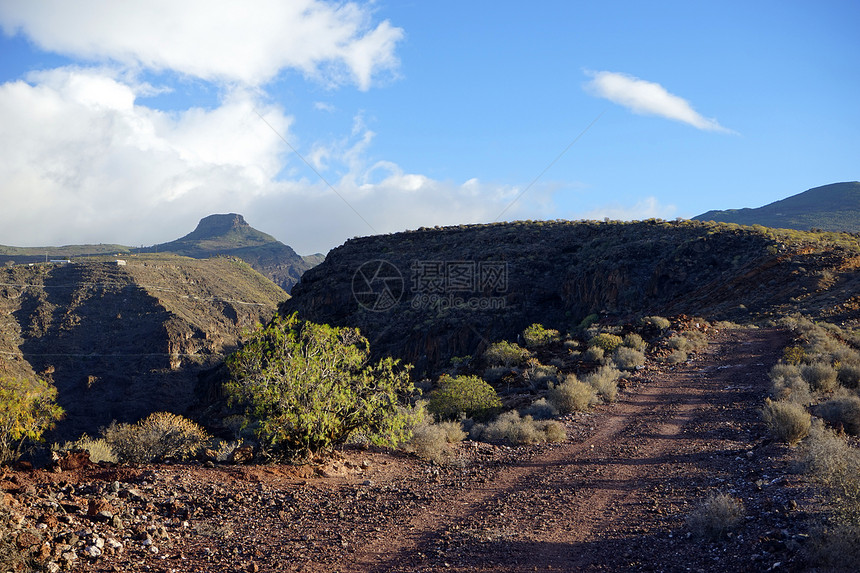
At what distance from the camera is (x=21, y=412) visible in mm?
6992

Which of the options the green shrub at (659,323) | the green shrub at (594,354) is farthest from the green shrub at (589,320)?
the green shrub at (594,354)

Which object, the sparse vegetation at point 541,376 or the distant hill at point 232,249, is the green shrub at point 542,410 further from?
the distant hill at point 232,249

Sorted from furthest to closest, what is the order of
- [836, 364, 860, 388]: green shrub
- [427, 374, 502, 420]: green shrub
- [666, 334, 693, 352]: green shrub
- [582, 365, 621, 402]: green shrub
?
[666, 334, 693, 352]: green shrub < [582, 365, 621, 402]: green shrub < [427, 374, 502, 420]: green shrub < [836, 364, 860, 388]: green shrub

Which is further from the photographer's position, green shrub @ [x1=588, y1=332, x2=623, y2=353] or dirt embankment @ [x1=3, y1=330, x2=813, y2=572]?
green shrub @ [x1=588, y1=332, x2=623, y2=353]

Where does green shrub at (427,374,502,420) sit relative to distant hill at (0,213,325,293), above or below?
below

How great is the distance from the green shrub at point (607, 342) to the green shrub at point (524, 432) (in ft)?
27.8

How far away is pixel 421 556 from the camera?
553 centimetres

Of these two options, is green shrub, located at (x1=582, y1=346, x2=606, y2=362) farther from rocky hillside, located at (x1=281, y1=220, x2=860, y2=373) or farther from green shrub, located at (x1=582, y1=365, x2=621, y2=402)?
rocky hillside, located at (x1=281, y1=220, x2=860, y2=373)

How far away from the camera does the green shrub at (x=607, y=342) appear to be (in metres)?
19.2

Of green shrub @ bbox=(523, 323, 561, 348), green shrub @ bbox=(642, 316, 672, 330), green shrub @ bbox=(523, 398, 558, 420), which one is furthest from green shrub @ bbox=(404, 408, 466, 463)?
green shrub @ bbox=(523, 323, 561, 348)

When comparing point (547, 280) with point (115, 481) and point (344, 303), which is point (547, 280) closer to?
point (344, 303)

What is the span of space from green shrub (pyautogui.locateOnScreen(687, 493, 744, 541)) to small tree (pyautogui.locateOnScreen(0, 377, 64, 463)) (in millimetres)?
7602

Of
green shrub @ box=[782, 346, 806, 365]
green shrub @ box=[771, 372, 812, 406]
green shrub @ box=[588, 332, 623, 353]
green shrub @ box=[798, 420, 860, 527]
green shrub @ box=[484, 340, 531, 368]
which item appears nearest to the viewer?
green shrub @ box=[798, 420, 860, 527]

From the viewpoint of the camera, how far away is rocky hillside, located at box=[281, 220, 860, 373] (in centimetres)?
Answer: 2850
